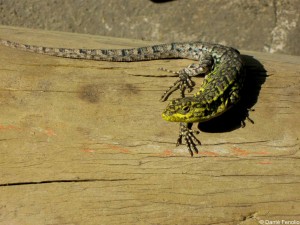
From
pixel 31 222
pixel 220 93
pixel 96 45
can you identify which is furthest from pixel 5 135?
pixel 220 93

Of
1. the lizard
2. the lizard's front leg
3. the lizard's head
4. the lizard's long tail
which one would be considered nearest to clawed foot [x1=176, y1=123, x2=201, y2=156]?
the lizard

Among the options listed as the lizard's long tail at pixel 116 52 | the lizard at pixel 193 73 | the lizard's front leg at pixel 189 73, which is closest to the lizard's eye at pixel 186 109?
the lizard at pixel 193 73

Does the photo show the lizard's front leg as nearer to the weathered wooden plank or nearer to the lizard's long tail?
the weathered wooden plank

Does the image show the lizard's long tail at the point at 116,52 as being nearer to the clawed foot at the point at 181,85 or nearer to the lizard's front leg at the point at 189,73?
the lizard's front leg at the point at 189,73

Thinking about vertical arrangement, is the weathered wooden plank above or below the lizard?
below

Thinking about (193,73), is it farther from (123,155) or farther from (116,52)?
(123,155)

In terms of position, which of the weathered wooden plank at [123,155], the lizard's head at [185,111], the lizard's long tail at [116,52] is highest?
the lizard's long tail at [116,52]
